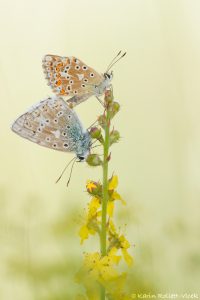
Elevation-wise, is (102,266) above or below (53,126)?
below

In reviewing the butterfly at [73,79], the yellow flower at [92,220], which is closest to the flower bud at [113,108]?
the yellow flower at [92,220]

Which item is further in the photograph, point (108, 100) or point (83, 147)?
point (83, 147)

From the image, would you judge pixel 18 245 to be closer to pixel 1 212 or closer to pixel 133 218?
pixel 1 212

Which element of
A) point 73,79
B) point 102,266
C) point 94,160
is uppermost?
point 73,79

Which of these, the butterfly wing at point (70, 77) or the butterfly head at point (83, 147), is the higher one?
the butterfly wing at point (70, 77)

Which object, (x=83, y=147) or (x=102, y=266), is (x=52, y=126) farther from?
(x=102, y=266)

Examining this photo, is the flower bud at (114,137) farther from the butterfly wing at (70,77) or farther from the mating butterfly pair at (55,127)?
the butterfly wing at (70,77)

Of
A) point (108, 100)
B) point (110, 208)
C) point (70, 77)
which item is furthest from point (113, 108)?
point (70, 77)

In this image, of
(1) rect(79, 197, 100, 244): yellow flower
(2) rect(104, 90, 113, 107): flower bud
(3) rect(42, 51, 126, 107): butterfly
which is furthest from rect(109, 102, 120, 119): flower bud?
(3) rect(42, 51, 126, 107): butterfly
